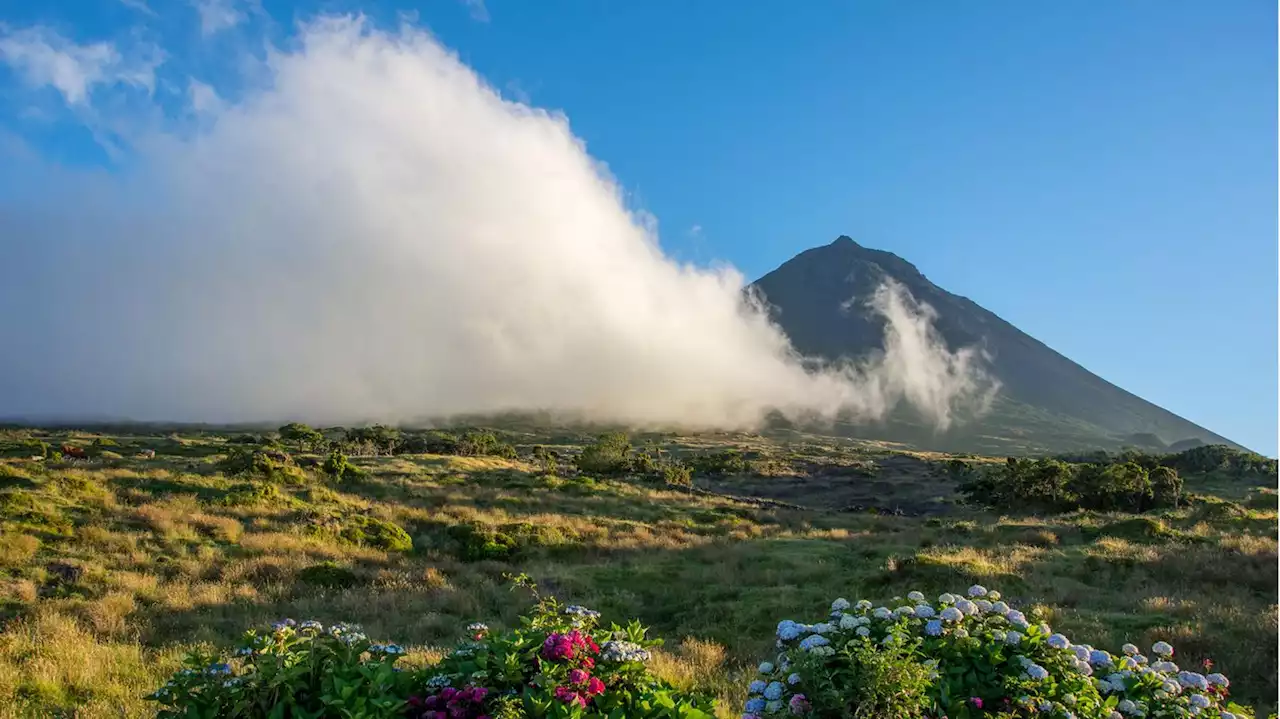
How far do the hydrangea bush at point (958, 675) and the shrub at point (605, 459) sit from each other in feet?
149

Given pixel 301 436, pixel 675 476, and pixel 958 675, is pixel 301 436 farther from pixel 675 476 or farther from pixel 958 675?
pixel 958 675

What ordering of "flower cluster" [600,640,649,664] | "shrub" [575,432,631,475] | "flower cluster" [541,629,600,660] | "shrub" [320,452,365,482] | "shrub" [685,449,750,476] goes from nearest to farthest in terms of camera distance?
"flower cluster" [541,629,600,660], "flower cluster" [600,640,649,664], "shrub" [320,452,365,482], "shrub" [575,432,631,475], "shrub" [685,449,750,476]

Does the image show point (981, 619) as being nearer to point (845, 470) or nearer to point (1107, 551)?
point (1107, 551)

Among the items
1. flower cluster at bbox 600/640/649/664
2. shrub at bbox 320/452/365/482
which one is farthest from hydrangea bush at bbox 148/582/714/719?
shrub at bbox 320/452/365/482

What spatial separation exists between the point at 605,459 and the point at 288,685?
4918 centimetres

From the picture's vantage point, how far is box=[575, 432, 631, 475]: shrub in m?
52.5

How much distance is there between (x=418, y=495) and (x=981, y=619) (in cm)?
2680

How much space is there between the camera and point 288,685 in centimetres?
476

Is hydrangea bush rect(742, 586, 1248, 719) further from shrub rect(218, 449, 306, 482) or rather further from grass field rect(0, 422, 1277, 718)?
shrub rect(218, 449, 306, 482)

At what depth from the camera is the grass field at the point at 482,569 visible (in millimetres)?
9414

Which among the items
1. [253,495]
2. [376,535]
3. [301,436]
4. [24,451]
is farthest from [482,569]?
[301,436]

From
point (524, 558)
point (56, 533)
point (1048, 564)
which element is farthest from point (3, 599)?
point (1048, 564)

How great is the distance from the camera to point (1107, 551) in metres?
18.2

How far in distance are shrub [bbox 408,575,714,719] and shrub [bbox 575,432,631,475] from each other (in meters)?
45.3
